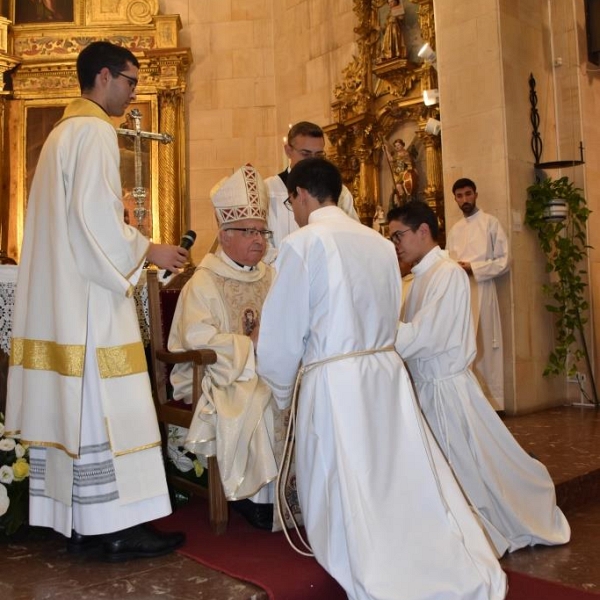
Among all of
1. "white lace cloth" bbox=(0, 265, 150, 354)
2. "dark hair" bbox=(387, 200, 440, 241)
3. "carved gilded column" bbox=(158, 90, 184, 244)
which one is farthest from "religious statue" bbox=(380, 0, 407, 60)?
"white lace cloth" bbox=(0, 265, 150, 354)

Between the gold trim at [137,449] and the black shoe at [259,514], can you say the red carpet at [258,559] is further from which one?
the gold trim at [137,449]

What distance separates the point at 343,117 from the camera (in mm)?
9352

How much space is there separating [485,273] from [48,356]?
14.9 feet

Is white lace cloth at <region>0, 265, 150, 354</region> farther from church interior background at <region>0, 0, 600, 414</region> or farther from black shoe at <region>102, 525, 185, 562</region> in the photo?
church interior background at <region>0, 0, 600, 414</region>

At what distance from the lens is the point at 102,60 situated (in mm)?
3064

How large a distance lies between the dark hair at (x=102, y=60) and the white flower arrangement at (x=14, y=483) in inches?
66.0

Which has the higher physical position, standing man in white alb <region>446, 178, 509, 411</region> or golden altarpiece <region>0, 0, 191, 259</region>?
golden altarpiece <region>0, 0, 191, 259</region>

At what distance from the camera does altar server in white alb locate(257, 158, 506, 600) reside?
270cm

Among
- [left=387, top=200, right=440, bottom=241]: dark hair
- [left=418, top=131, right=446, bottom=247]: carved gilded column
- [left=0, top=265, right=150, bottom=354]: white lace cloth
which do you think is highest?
[left=418, top=131, right=446, bottom=247]: carved gilded column

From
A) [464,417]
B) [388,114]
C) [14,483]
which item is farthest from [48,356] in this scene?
[388,114]

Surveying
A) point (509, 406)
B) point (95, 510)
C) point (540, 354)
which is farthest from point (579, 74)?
point (95, 510)

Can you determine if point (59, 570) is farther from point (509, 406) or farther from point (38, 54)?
point (38, 54)

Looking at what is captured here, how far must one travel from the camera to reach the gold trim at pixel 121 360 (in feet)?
9.73

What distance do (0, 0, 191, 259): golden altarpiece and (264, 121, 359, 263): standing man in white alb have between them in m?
5.20
